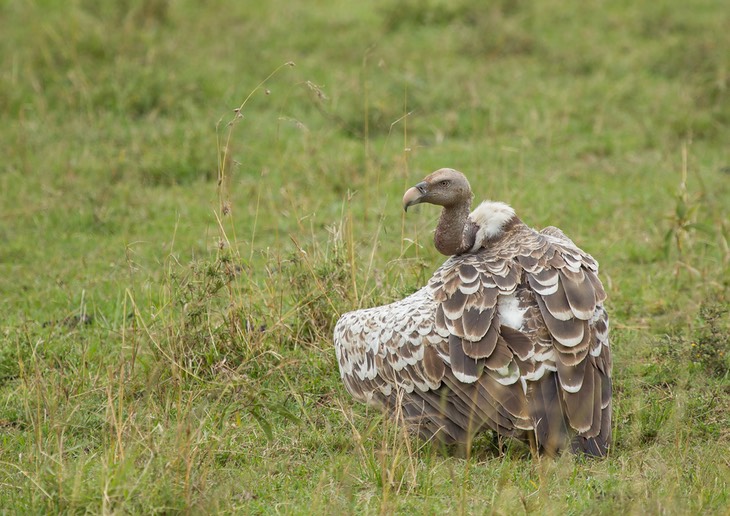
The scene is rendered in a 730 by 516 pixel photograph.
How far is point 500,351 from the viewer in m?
4.65

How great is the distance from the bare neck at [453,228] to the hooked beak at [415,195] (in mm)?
179

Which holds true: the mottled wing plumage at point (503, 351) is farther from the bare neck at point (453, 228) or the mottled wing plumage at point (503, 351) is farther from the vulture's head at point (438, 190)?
the vulture's head at point (438, 190)

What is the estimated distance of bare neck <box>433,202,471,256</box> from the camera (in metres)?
5.41

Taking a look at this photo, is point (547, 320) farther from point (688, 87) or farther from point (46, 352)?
point (688, 87)

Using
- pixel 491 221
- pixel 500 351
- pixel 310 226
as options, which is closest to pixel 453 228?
pixel 491 221

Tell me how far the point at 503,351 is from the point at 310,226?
2.49 m

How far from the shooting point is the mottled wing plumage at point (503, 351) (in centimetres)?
461

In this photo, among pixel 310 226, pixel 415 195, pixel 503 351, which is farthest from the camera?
pixel 310 226

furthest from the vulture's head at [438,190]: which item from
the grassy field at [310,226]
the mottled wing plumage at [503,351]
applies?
the grassy field at [310,226]

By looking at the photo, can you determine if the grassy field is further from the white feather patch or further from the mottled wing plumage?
the white feather patch

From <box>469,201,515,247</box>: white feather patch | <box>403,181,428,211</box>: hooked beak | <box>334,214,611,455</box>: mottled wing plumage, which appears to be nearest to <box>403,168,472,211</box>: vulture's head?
<box>403,181,428,211</box>: hooked beak

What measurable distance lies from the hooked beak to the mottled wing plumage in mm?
398

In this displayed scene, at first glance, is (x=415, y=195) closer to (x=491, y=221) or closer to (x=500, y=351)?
(x=491, y=221)

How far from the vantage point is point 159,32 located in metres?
11.3
